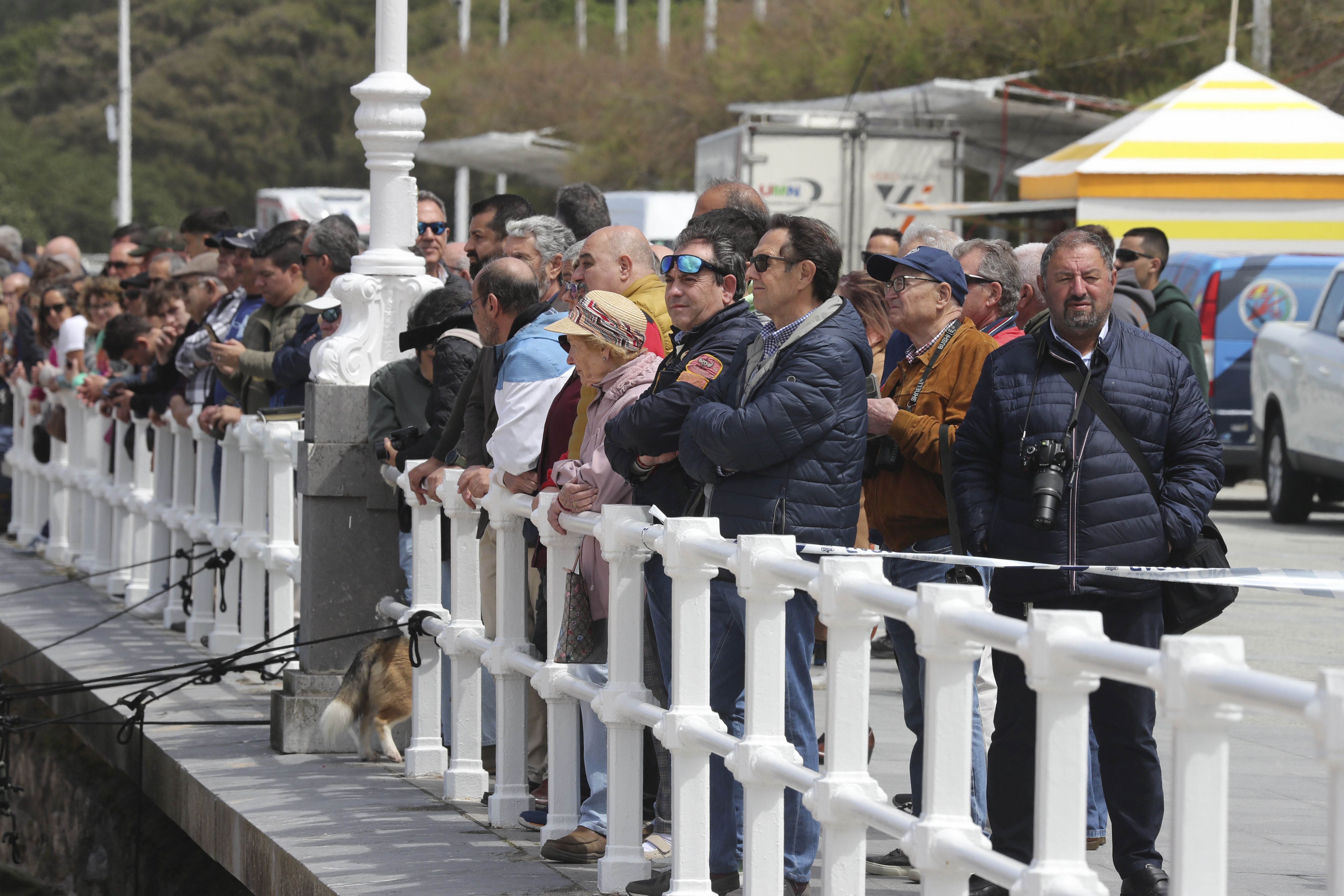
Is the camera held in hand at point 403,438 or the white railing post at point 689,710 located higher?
the camera held in hand at point 403,438

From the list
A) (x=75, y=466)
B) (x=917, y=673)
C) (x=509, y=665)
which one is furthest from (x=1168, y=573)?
(x=75, y=466)

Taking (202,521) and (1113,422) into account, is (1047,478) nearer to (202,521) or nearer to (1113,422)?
(1113,422)

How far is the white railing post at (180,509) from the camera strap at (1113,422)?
6.16m

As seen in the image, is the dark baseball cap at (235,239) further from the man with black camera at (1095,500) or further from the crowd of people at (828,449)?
the man with black camera at (1095,500)

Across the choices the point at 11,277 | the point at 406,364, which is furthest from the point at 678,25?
the point at 406,364

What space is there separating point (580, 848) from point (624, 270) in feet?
5.95

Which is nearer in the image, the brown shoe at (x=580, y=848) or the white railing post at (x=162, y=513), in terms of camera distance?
the brown shoe at (x=580, y=848)

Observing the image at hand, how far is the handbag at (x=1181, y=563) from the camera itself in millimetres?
5348

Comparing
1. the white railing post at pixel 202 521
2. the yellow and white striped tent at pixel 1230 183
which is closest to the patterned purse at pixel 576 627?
the white railing post at pixel 202 521

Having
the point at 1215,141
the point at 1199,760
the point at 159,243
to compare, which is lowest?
the point at 1199,760

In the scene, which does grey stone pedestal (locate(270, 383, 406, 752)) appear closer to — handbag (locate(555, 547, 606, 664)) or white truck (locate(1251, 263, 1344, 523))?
handbag (locate(555, 547, 606, 664))

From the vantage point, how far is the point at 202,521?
9992 millimetres

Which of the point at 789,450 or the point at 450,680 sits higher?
the point at 789,450

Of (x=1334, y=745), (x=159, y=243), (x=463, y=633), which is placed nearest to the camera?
(x=1334, y=745)
